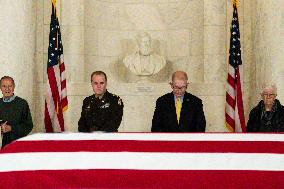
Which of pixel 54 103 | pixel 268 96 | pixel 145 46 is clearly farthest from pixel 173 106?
pixel 145 46

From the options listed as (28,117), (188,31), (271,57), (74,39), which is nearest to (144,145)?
(28,117)

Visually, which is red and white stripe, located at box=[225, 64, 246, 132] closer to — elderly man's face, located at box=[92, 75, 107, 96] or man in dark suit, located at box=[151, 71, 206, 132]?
man in dark suit, located at box=[151, 71, 206, 132]

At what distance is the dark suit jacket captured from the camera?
16.4 ft

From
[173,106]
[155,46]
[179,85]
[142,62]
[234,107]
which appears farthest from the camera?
[155,46]

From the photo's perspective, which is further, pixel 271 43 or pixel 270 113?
pixel 271 43

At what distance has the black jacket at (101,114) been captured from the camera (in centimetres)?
480

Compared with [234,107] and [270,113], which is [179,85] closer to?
[270,113]

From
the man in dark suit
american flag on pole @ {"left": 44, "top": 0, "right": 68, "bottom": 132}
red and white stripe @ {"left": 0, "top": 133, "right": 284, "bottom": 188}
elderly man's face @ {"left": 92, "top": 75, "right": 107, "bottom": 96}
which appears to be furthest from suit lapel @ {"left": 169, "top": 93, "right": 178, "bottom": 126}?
american flag on pole @ {"left": 44, "top": 0, "right": 68, "bottom": 132}

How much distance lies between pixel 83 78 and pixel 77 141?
513cm

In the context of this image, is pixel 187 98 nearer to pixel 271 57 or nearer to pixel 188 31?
pixel 271 57

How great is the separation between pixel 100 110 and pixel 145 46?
356 cm

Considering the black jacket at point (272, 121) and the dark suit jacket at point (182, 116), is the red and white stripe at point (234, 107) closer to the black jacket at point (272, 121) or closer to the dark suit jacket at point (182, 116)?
the black jacket at point (272, 121)

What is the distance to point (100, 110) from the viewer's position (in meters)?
4.83

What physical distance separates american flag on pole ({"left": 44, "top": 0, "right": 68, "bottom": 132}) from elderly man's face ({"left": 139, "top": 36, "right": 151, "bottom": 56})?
1637mm
